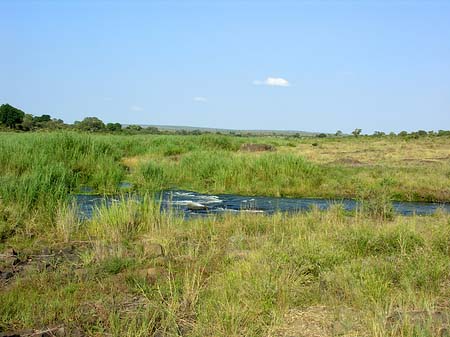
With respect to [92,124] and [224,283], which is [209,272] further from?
[92,124]

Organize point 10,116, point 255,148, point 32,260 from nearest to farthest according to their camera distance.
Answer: point 32,260 < point 255,148 < point 10,116

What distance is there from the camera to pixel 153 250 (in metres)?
7.46

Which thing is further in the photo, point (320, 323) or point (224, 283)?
point (224, 283)

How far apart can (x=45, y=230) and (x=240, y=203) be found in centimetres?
767

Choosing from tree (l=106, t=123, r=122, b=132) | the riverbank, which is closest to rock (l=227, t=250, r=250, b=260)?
the riverbank

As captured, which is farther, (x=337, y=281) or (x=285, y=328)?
(x=337, y=281)

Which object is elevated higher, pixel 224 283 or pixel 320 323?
pixel 224 283

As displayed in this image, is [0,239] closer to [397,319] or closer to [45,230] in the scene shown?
[45,230]

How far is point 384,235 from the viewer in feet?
25.3

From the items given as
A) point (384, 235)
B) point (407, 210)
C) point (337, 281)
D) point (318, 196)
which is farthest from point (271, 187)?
point (337, 281)

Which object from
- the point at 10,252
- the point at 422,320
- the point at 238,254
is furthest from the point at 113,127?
the point at 422,320

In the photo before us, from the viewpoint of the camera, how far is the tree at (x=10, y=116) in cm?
5372

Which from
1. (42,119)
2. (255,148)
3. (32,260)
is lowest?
(32,260)

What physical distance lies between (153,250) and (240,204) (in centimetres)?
804
